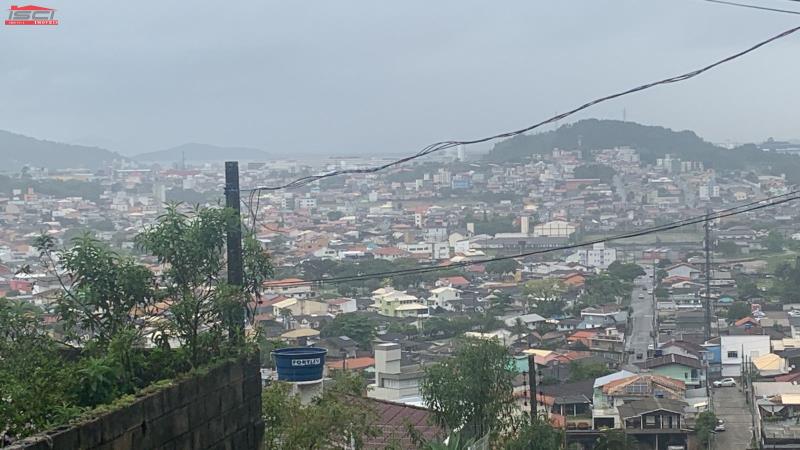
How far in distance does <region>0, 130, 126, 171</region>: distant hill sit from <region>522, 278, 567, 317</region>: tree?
7630 cm

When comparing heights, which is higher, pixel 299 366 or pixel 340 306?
pixel 299 366

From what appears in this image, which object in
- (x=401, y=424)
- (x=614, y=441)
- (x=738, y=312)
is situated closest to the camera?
(x=401, y=424)

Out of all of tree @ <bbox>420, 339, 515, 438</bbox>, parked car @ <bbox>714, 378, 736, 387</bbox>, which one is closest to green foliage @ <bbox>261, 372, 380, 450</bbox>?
tree @ <bbox>420, 339, 515, 438</bbox>

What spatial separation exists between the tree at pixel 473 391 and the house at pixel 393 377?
8357 millimetres

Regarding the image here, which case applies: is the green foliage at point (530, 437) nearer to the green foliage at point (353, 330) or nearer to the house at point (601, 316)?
the green foliage at point (353, 330)

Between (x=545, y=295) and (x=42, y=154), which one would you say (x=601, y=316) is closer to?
(x=545, y=295)

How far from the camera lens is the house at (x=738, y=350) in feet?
80.3

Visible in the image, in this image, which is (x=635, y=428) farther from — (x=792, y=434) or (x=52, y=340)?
(x=52, y=340)

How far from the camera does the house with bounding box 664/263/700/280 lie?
137 feet

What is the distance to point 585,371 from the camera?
21.4 meters

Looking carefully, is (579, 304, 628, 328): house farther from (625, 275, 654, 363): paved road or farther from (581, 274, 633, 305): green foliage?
(581, 274, 633, 305): green foliage

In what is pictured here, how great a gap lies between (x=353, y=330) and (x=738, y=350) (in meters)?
8.44

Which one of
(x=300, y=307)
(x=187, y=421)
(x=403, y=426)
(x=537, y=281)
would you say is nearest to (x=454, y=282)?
(x=537, y=281)

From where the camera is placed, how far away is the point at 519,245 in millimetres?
54438
